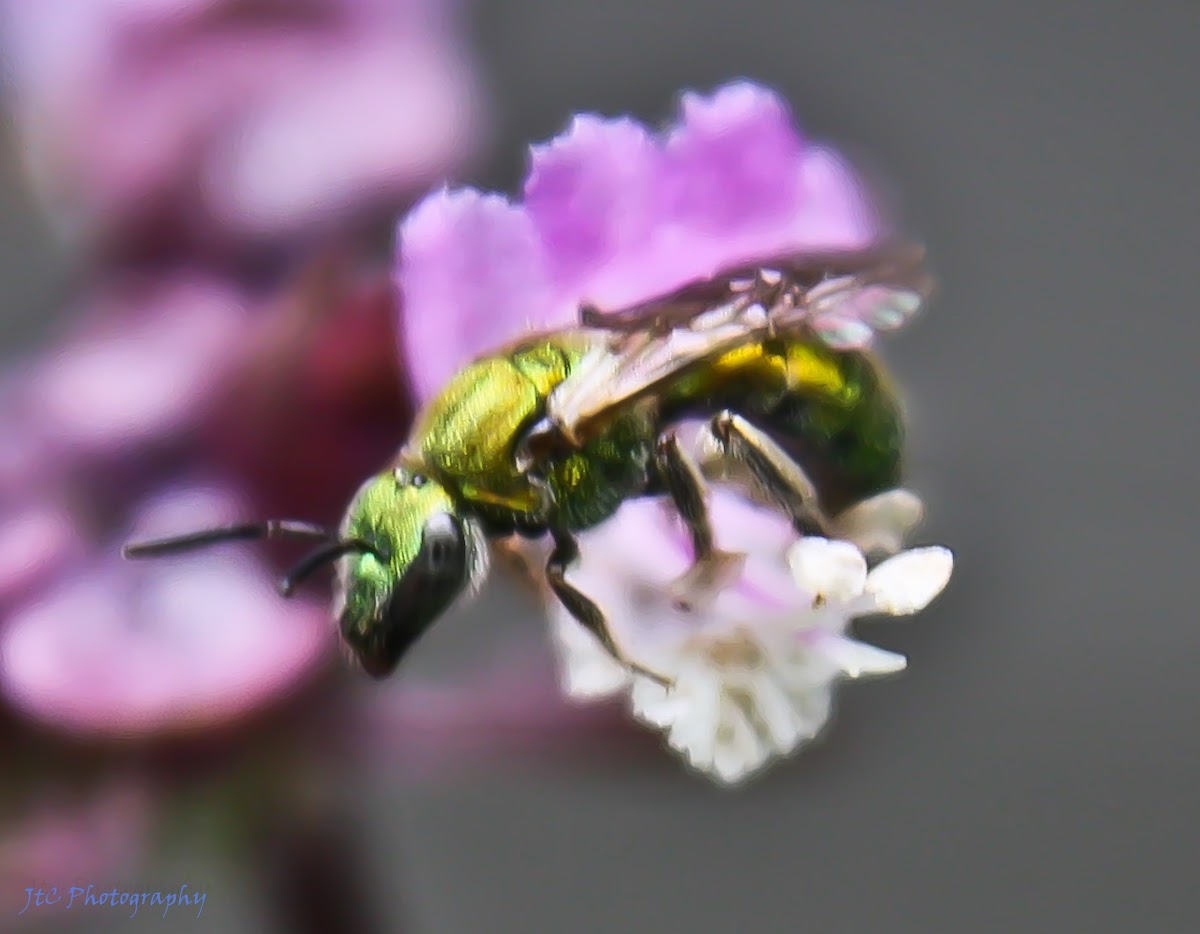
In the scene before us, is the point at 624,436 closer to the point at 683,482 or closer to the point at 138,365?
the point at 683,482

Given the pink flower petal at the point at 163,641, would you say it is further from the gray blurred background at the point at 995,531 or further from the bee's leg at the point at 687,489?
the gray blurred background at the point at 995,531

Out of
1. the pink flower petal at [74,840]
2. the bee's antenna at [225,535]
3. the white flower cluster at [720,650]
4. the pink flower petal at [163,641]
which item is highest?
the bee's antenna at [225,535]

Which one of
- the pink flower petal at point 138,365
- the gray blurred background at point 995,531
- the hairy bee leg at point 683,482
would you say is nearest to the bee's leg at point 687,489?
the hairy bee leg at point 683,482

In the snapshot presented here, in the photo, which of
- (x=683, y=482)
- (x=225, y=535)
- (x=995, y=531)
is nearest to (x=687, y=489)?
(x=683, y=482)

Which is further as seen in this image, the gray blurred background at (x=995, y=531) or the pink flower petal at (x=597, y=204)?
the gray blurred background at (x=995, y=531)

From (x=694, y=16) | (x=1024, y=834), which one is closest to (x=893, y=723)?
(x=1024, y=834)

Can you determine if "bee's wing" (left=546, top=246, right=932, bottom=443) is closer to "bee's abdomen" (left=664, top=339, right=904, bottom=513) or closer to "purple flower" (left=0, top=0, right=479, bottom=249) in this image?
"bee's abdomen" (left=664, top=339, right=904, bottom=513)

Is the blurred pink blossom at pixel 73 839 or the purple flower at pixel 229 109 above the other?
the purple flower at pixel 229 109

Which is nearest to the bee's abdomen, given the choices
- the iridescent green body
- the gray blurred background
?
the iridescent green body
